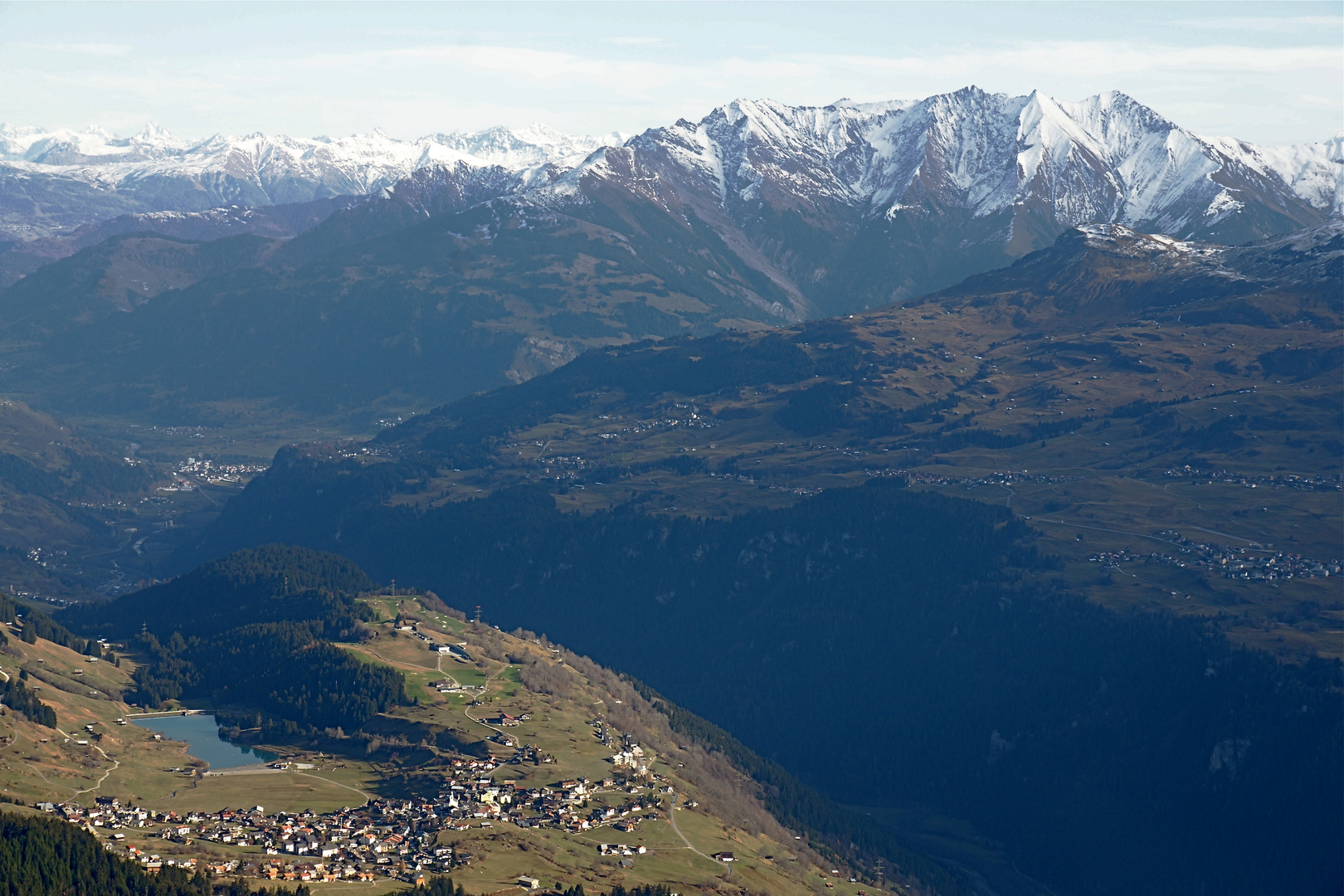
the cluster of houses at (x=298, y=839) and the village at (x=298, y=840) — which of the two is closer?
the village at (x=298, y=840)

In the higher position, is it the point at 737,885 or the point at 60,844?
the point at 60,844

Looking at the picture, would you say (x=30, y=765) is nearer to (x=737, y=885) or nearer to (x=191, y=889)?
(x=191, y=889)

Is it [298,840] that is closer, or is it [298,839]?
[298,840]

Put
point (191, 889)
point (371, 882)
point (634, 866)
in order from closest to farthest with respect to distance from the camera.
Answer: point (191, 889), point (371, 882), point (634, 866)

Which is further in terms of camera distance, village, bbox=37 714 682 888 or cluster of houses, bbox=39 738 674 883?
cluster of houses, bbox=39 738 674 883

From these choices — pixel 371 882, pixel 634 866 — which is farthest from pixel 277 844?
pixel 634 866

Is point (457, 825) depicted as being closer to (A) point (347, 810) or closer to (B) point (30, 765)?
(A) point (347, 810)

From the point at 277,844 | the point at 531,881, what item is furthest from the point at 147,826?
the point at 531,881

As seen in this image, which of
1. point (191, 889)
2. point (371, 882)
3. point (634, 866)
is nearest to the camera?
point (191, 889)

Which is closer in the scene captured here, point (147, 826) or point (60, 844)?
point (60, 844)
